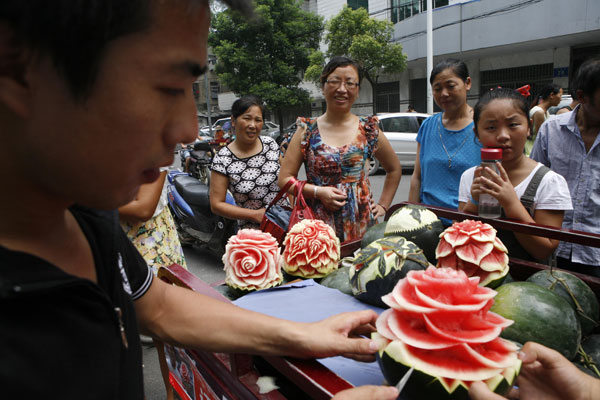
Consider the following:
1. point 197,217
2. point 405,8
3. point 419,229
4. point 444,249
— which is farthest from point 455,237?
point 405,8

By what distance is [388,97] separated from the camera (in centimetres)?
2327

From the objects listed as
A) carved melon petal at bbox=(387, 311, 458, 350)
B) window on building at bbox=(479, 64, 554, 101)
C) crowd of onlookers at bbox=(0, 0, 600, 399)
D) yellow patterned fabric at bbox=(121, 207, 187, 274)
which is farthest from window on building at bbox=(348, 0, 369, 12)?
carved melon petal at bbox=(387, 311, 458, 350)

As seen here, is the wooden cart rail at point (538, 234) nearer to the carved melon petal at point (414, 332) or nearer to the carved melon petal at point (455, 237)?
the carved melon petal at point (455, 237)

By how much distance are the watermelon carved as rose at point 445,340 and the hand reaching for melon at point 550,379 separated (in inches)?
2.0

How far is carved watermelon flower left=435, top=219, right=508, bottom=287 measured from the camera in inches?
51.0

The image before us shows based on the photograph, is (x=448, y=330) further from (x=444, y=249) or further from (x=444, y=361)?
(x=444, y=249)

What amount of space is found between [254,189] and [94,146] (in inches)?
102

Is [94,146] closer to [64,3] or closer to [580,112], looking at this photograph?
[64,3]

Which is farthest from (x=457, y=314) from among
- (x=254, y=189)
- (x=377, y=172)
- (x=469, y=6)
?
(x=469, y=6)

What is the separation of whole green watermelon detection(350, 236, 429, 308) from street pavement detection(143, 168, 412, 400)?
113cm

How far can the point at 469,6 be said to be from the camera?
638 inches

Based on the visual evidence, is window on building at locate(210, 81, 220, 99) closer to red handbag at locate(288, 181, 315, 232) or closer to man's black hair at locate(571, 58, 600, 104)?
red handbag at locate(288, 181, 315, 232)

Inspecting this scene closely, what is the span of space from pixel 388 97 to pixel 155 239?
2231 cm

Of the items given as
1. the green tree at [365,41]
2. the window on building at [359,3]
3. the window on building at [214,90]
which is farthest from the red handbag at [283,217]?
the window on building at [214,90]
